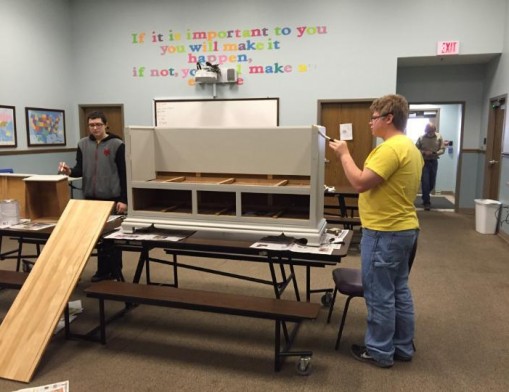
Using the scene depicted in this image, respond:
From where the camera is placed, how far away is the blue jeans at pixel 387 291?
2.27 metres

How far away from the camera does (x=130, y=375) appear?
2406 mm

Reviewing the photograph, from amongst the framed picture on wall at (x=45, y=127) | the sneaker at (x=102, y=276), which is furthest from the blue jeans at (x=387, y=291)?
Result: the framed picture on wall at (x=45, y=127)

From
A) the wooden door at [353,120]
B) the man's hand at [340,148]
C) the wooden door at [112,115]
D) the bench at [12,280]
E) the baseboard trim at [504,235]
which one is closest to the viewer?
the man's hand at [340,148]

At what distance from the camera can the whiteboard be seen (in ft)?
A: 21.6

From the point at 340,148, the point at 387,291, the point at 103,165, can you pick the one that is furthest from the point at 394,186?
the point at 103,165

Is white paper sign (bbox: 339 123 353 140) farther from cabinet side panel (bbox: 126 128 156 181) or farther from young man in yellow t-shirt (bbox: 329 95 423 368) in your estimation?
young man in yellow t-shirt (bbox: 329 95 423 368)

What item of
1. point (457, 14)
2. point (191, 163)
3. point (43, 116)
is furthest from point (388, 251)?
point (43, 116)

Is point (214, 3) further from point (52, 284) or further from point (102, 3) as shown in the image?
point (52, 284)

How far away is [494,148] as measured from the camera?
6.46 meters

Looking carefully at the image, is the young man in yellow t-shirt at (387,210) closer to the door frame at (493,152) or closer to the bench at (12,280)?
the bench at (12,280)

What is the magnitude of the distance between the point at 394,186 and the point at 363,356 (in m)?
1.02

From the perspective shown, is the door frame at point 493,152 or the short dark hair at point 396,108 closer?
the short dark hair at point 396,108

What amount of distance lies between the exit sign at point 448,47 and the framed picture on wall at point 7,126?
587cm

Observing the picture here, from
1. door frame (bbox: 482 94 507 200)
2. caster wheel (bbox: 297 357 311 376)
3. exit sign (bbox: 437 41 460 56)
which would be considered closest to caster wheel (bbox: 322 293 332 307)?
caster wheel (bbox: 297 357 311 376)
